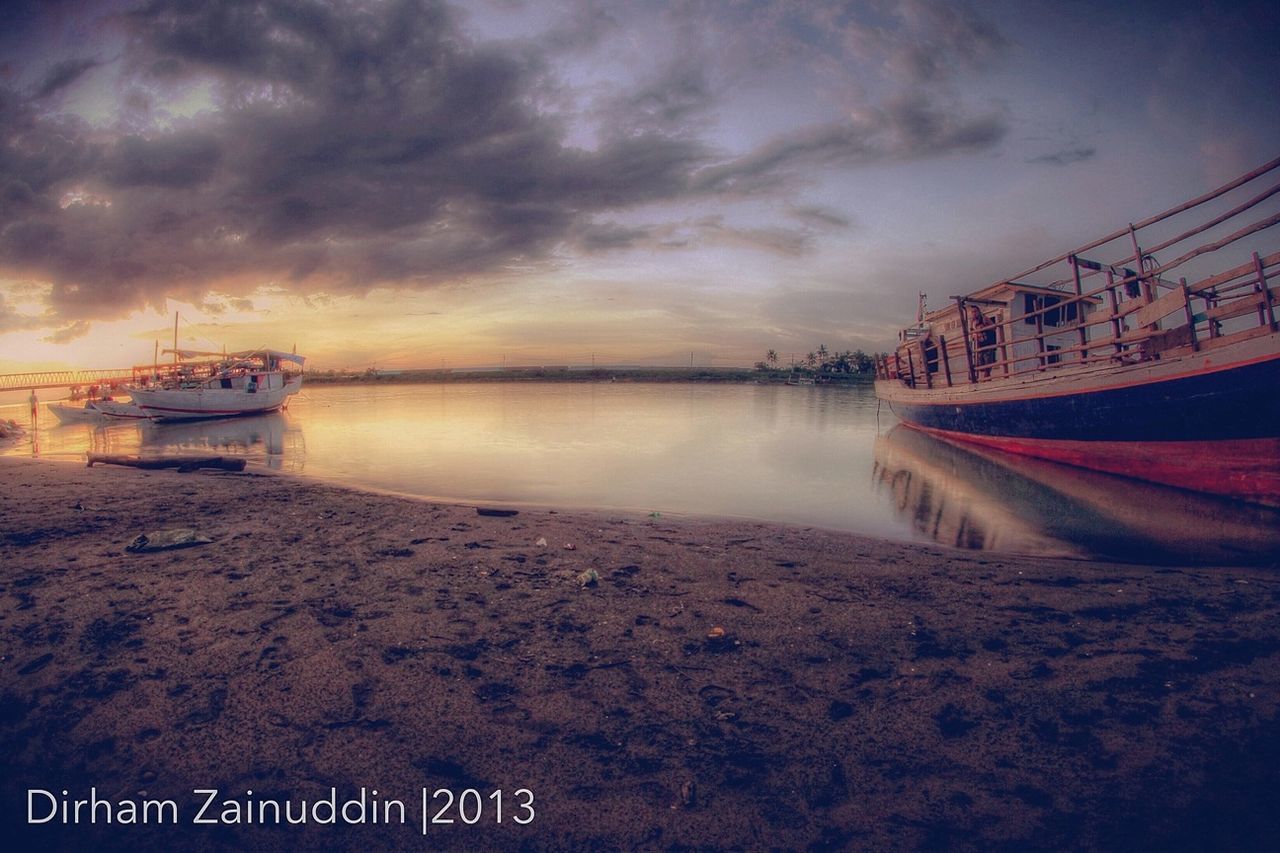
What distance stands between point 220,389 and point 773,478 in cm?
3315

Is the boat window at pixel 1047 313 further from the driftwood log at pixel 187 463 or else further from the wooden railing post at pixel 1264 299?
the driftwood log at pixel 187 463

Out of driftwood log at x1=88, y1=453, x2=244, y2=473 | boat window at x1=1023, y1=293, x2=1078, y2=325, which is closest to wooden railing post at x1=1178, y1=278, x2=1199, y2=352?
boat window at x1=1023, y1=293, x2=1078, y2=325

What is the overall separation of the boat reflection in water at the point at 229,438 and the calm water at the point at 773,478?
10 centimetres

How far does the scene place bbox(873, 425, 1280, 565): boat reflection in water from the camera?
25.3ft

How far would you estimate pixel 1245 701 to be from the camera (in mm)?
3264

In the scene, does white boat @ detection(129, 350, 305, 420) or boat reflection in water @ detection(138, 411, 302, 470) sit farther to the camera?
white boat @ detection(129, 350, 305, 420)

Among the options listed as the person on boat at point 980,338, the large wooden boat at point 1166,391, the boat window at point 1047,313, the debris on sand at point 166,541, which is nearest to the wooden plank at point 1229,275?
the large wooden boat at point 1166,391

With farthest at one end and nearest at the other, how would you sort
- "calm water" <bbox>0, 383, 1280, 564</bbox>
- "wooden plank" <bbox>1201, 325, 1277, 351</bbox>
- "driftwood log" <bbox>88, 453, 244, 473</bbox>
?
"driftwood log" <bbox>88, 453, 244, 473</bbox> → "wooden plank" <bbox>1201, 325, 1277, 351</bbox> → "calm water" <bbox>0, 383, 1280, 564</bbox>

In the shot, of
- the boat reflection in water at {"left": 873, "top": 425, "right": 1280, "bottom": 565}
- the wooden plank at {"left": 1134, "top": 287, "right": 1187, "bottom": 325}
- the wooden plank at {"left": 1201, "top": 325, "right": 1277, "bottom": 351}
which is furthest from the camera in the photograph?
the wooden plank at {"left": 1134, "top": 287, "right": 1187, "bottom": 325}

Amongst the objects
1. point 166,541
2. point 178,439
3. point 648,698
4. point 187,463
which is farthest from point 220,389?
point 648,698

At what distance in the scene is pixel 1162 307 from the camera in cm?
1203

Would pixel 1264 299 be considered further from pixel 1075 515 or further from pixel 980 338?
pixel 980 338

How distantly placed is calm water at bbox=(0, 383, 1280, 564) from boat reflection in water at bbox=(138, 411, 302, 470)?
0.32ft

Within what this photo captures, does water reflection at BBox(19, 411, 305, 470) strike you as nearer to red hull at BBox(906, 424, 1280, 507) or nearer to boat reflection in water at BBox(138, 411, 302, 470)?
boat reflection in water at BBox(138, 411, 302, 470)
